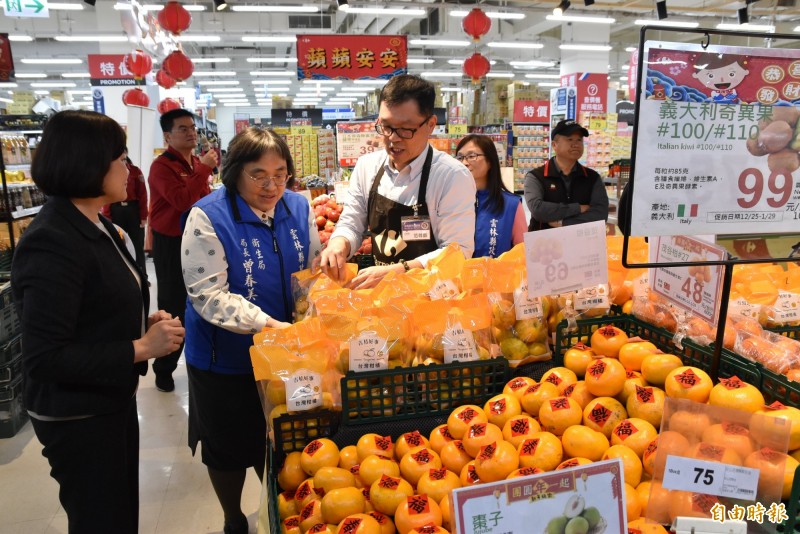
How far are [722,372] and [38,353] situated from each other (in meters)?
1.79

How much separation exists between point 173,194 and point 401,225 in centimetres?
226

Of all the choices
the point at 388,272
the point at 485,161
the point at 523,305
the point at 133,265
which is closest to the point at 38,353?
the point at 133,265

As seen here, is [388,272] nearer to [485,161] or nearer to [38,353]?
[38,353]

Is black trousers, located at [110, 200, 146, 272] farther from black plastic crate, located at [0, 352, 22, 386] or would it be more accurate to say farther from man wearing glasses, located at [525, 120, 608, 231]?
man wearing glasses, located at [525, 120, 608, 231]

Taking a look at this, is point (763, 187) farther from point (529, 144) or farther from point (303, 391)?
point (529, 144)

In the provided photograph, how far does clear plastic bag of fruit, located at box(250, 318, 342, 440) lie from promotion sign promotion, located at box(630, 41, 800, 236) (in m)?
0.80

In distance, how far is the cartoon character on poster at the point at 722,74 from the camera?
117 centimetres

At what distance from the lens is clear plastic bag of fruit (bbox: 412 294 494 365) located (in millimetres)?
1574

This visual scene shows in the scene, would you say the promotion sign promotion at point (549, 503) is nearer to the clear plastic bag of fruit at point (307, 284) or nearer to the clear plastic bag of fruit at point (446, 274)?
the clear plastic bag of fruit at point (446, 274)

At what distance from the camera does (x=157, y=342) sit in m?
1.76

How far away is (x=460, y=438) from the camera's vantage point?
1408 millimetres

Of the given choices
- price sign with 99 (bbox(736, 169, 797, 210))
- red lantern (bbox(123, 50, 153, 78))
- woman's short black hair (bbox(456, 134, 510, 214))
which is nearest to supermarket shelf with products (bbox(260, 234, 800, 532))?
price sign with 99 (bbox(736, 169, 797, 210))

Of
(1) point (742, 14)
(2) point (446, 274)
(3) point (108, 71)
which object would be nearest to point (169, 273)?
(2) point (446, 274)

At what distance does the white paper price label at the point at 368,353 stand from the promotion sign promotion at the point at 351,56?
792 centimetres
